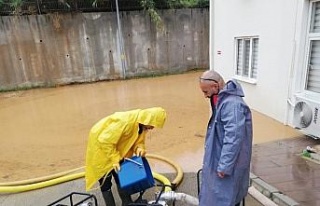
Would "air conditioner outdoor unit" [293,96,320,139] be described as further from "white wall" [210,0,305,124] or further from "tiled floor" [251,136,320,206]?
"white wall" [210,0,305,124]

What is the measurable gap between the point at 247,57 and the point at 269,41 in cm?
114

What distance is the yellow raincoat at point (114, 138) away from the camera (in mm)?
2572

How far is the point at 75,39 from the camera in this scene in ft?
38.2

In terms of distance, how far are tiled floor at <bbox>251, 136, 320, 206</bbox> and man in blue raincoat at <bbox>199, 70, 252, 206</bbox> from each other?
4.36 ft

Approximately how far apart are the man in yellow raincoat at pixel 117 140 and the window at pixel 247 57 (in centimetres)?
455

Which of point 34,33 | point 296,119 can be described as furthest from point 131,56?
point 296,119

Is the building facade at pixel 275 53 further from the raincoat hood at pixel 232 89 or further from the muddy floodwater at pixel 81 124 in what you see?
the raincoat hood at pixel 232 89

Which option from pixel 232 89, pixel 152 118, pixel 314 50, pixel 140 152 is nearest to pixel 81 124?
pixel 140 152

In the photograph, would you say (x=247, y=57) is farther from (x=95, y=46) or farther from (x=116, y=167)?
(x=95, y=46)

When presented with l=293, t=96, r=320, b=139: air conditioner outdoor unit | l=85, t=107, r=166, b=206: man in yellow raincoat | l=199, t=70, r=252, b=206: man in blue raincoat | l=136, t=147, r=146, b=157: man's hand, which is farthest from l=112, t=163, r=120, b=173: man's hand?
l=293, t=96, r=320, b=139: air conditioner outdoor unit

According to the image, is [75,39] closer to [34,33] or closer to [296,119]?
[34,33]

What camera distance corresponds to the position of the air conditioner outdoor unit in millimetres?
4254

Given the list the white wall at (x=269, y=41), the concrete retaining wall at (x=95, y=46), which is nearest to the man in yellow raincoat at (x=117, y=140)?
the white wall at (x=269, y=41)

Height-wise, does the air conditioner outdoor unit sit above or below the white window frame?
below
